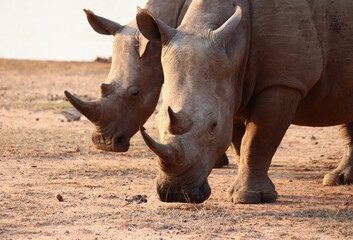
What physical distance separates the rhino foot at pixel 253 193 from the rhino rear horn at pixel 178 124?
47.4 inches

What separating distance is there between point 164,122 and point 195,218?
762mm

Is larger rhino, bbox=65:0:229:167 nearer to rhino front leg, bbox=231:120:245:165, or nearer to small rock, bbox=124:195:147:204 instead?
rhino front leg, bbox=231:120:245:165

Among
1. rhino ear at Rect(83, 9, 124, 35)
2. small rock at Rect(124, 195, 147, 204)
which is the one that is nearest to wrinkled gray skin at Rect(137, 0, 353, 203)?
small rock at Rect(124, 195, 147, 204)

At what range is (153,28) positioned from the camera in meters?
5.85

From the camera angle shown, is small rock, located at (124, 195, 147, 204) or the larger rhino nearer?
small rock, located at (124, 195, 147, 204)

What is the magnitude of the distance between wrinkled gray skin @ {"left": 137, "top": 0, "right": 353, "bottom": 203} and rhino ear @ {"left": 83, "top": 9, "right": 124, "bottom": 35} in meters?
1.81

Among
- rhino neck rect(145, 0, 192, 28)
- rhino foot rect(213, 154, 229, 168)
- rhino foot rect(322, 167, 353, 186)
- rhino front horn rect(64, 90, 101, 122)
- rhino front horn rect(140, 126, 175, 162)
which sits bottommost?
rhino foot rect(213, 154, 229, 168)

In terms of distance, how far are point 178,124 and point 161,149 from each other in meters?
0.31

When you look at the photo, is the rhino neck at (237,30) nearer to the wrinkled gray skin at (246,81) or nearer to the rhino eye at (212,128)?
the wrinkled gray skin at (246,81)

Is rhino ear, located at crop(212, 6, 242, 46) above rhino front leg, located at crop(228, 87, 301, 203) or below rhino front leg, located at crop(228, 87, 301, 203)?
above

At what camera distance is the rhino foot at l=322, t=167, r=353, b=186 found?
7.39 m

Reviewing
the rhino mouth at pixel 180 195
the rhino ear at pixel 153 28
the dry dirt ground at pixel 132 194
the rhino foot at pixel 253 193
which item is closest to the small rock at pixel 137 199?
the dry dirt ground at pixel 132 194

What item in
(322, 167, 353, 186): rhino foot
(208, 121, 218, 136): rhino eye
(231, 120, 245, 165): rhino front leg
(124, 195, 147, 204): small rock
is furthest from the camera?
(322, 167, 353, 186): rhino foot

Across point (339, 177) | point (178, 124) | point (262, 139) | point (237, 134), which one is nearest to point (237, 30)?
point (262, 139)
